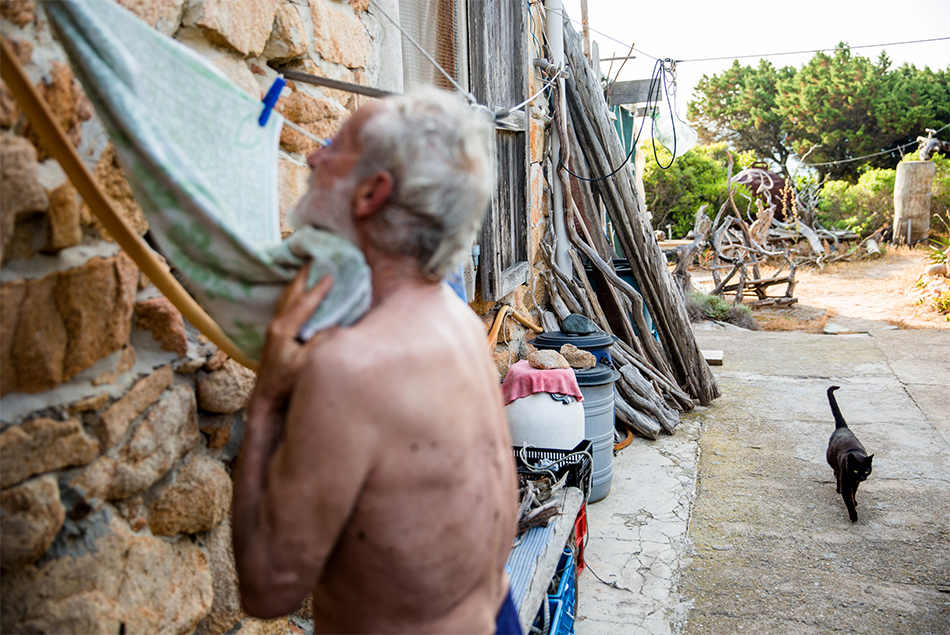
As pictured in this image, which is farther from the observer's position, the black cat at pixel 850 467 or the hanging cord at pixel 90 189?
the black cat at pixel 850 467

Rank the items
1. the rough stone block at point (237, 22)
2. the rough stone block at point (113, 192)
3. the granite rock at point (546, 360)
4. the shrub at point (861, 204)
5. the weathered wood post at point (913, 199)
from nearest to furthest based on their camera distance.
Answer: the rough stone block at point (113, 192) < the rough stone block at point (237, 22) < the granite rock at point (546, 360) < the weathered wood post at point (913, 199) < the shrub at point (861, 204)

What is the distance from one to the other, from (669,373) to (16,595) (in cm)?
558

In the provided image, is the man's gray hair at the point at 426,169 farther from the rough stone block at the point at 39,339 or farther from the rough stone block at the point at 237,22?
the rough stone block at the point at 237,22

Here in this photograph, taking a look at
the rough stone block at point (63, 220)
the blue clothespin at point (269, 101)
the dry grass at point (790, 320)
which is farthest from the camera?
the dry grass at point (790, 320)

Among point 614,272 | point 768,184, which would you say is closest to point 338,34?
point 614,272

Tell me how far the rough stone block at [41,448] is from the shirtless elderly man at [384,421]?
0.40 metres

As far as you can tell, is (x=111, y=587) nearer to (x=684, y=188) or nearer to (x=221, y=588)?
(x=221, y=588)

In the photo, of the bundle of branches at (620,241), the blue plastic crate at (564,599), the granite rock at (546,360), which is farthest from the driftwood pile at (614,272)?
the blue plastic crate at (564,599)

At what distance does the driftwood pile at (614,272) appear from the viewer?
583 cm

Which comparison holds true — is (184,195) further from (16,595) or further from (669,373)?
(669,373)

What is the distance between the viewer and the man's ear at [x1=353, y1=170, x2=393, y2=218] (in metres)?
1.03

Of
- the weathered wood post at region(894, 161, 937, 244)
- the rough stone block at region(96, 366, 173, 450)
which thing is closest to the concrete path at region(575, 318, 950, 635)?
the rough stone block at region(96, 366, 173, 450)

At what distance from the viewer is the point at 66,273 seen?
3.99ft

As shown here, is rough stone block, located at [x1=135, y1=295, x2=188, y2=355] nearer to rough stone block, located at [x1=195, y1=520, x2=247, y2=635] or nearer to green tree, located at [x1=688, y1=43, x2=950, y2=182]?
rough stone block, located at [x1=195, y1=520, x2=247, y2=635]
